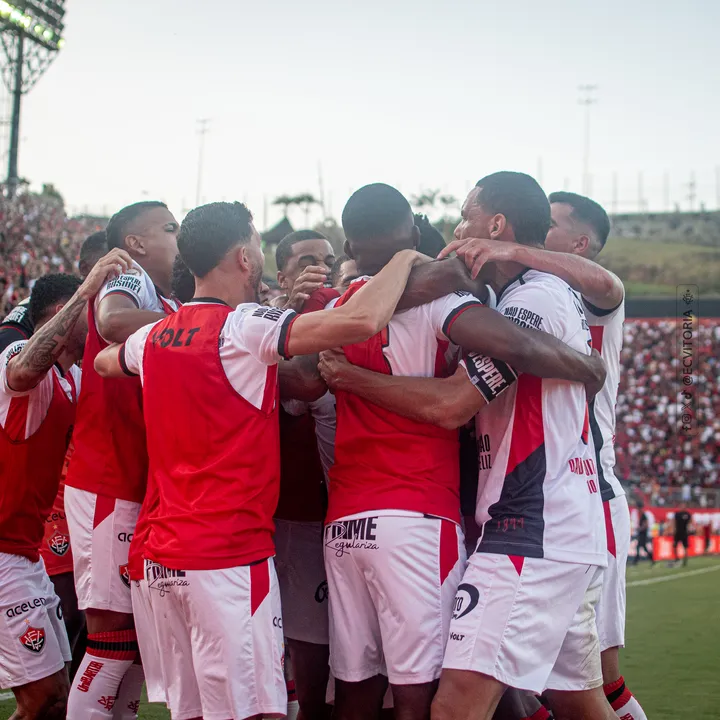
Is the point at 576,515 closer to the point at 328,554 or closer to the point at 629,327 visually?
the point at 328,554

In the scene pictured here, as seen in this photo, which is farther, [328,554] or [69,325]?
[69,325]

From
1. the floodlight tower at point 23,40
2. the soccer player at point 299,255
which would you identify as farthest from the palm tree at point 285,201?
the soccer player at point 299,255

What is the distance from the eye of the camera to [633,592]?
49.6 feet

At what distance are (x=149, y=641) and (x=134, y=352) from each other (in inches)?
49.1

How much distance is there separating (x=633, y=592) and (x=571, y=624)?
1261 centimetres

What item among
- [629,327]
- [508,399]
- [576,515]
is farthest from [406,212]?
[629,327]

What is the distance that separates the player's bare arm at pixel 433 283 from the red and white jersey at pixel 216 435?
1.66ft

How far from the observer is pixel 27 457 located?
5.16 metres

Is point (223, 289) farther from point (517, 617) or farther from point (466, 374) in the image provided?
point (517, 617)

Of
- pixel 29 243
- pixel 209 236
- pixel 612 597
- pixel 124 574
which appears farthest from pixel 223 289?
pixel 29 243

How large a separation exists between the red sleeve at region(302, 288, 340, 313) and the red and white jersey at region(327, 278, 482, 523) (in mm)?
458

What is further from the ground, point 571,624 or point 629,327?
point 629,327

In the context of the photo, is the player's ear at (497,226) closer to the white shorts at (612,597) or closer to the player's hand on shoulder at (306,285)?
the player's hand on shoulder at (306,285)

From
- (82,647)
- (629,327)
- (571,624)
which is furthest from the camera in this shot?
(629,327)
